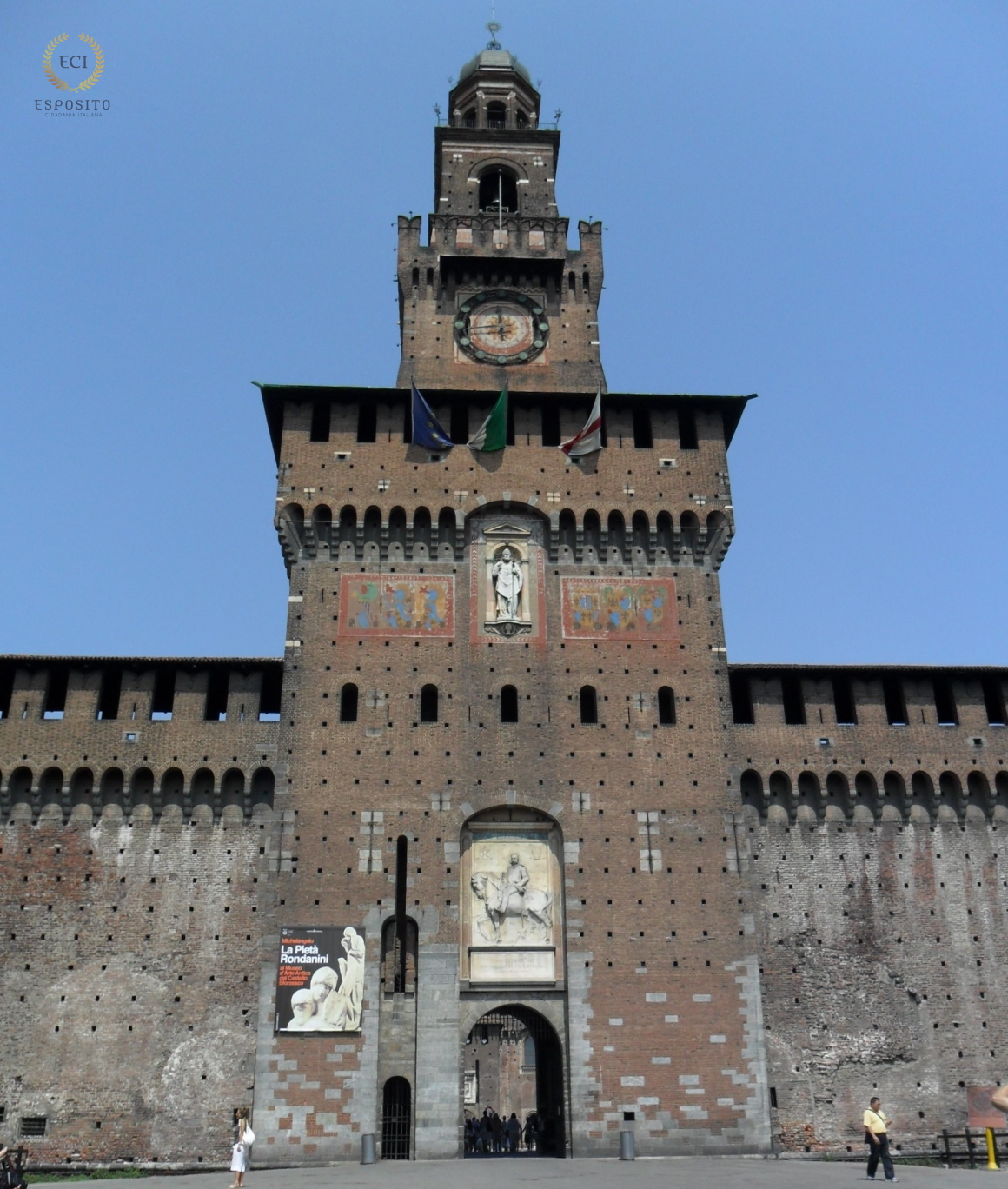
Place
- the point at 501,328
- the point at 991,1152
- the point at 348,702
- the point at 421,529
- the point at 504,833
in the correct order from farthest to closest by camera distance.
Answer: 1. the point at 501,328
2. the point at 421,529
3. the point at 348,702
4. the point at 504,833
5. the point at 991,1152

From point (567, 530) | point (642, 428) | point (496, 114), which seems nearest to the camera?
point (567, 530)

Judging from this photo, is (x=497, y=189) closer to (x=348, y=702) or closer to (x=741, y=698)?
(x=741, y=698)

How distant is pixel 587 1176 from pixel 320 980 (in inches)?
272

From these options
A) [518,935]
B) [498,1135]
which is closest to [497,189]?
[518,935]

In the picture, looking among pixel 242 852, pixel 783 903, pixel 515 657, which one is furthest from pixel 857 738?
pixel 242 852

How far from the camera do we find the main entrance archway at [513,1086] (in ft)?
81.1

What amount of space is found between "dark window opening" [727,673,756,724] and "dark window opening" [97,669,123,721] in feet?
45.7

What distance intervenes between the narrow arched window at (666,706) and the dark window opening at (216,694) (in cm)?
970

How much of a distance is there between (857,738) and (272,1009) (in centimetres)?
1419

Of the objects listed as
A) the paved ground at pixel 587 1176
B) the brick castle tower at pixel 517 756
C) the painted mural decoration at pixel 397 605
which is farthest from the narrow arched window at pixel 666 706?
the paved ground at pixel 587 1176

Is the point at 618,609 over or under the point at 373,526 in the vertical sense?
under

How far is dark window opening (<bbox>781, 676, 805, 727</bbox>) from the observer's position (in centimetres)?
2827

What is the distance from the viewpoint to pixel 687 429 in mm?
29875

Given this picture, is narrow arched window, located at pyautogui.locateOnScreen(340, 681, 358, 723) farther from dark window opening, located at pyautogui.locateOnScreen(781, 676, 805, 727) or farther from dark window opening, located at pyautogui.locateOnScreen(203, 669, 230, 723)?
dark window opening, located at pyautogui.locateOnScreen(781, 676, 805, 727)
